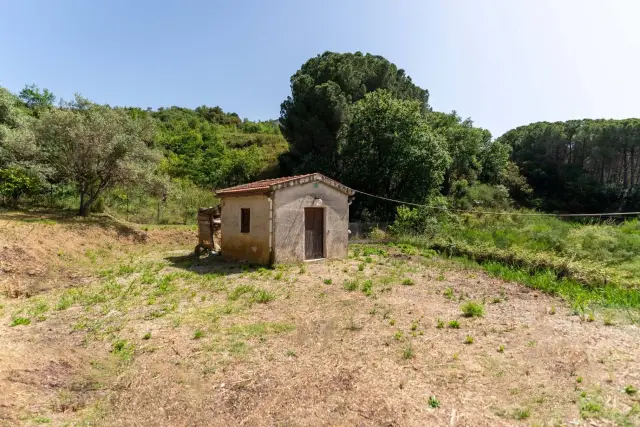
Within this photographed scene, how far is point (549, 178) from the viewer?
131ft

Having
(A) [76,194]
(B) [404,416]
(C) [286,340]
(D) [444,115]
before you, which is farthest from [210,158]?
(B) [404,416]

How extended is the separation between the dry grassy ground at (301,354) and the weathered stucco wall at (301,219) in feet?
7.08

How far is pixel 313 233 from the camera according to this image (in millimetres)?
14445

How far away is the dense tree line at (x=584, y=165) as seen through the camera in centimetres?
3538

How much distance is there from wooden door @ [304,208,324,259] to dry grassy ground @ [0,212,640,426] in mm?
2957

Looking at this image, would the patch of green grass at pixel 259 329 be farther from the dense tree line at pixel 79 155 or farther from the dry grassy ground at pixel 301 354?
the dense tree line at pixel 79 155

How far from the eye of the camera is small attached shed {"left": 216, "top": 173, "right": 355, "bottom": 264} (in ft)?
43.3

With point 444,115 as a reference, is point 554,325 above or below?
below

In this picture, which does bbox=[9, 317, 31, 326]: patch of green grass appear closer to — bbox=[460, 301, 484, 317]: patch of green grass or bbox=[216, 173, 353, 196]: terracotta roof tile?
bbox=[216, 173, 353, 196]: terracotta roof tile

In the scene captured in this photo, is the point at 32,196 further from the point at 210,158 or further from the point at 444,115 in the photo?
the point at 444,115

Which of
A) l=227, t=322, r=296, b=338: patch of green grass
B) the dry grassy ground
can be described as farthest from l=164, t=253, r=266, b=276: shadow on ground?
l=227, t=322, r=296, b=338: patch of green grass

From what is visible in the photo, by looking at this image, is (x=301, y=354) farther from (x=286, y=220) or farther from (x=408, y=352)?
(x=286, y=220)

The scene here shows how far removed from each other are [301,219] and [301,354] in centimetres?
789

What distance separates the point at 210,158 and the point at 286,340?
32.1m
